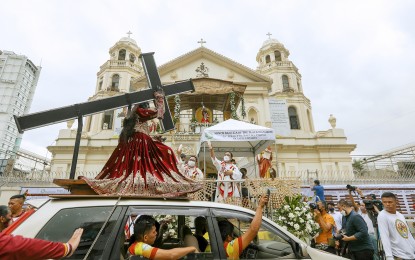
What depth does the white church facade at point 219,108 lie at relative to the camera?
62.1ft

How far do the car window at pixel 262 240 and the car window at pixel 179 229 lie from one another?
0.33m

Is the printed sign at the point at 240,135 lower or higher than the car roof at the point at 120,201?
higher

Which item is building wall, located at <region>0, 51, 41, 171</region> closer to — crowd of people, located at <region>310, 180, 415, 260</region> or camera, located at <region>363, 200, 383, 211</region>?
crowd of people, located at <region>310, 180, 415, 260</region>

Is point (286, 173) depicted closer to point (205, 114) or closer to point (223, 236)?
point (205, 114)

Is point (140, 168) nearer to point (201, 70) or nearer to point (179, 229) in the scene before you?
point (179, 229)

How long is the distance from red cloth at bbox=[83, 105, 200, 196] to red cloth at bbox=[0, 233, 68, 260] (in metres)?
1.61

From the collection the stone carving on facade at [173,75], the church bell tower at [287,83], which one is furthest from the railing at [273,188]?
the stone carving on facade at [173,75]

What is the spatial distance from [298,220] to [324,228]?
0.63m

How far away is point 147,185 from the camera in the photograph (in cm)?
383

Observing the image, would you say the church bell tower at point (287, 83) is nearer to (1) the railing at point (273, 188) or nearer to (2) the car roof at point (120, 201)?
(1) the railing at point (273, 188)

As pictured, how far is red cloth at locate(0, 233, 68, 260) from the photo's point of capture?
5.47 feet

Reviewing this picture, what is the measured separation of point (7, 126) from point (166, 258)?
→ 78666 millimetres

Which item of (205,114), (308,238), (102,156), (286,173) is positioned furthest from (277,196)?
(102,156)

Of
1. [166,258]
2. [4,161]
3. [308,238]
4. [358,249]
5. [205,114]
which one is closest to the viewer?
[166,258]
